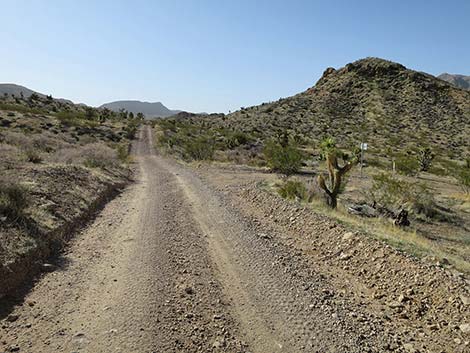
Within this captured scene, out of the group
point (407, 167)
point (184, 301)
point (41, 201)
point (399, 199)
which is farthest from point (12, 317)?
point (407, 167)

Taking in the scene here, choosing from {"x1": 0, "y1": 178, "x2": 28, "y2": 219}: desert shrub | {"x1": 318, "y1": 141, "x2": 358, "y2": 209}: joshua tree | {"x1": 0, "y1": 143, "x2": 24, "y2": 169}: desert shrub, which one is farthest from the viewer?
{"x1": 318, "y1": 141, "x2": 358, "y2": 209}: joshua tree

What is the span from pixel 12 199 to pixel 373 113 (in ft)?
235

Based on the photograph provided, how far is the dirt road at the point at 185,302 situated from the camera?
16.4ft

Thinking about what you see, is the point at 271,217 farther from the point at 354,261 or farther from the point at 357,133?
the point at 357,133

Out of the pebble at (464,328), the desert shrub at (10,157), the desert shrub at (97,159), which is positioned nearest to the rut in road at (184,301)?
the pebble at (464,328)

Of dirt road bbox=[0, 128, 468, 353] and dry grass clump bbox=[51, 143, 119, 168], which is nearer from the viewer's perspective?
dirt road bbox=[0, 128, 468, 353]

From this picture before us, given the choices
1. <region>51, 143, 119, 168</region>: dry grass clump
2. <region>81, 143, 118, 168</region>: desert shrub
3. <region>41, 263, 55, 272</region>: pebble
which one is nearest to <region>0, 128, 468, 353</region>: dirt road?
<region>41, 263, 55, 272</region>: pebble

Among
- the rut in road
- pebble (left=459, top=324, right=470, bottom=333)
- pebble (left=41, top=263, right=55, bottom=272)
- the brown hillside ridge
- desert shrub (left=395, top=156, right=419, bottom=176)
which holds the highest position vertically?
the brown hillside ridge

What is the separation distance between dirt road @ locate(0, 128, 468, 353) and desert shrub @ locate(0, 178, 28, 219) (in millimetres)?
1463

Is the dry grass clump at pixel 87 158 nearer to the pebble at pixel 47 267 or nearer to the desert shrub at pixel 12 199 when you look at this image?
the desert shrub at pixel 12 199

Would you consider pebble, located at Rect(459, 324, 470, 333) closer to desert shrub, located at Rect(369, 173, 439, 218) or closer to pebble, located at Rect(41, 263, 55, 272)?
pebble, located at Rect(41, 263, 55, 272)

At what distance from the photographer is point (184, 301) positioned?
238 inches

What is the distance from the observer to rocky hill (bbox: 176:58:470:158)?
5756cm

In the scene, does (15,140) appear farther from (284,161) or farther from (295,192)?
(295,192)
